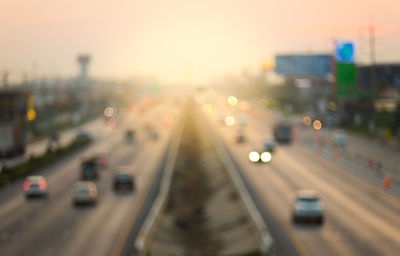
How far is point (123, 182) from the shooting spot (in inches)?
1993

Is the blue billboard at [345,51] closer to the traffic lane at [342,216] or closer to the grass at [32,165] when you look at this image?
the traffic lane at [342,216]

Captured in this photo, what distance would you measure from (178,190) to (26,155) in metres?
32.0

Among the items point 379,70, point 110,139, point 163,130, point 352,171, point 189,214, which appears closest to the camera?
point 189,214

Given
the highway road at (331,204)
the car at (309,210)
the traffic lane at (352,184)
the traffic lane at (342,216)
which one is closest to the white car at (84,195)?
the highway road at (331,204)

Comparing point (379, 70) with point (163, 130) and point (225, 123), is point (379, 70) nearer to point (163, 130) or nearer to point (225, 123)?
point (225, 123)

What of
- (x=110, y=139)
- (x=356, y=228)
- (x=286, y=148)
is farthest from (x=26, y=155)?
Answer: (x=356, y=228)

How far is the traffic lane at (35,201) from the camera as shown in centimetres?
3864

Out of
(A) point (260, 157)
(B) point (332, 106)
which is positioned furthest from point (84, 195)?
(B) point (332, 106)

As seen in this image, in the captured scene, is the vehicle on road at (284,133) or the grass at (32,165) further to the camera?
the vehicle on road at (284,133)

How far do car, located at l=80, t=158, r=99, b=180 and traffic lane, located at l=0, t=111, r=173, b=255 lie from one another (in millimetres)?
Answer: 9337

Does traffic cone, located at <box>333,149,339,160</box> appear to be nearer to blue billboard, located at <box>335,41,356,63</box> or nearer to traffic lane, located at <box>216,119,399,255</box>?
traffic lane, located at <box>216,119,399,255</box>

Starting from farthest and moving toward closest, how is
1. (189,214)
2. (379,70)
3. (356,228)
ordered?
(379,70), (189,214), (356,228)

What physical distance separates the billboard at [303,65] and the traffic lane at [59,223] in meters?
68.1

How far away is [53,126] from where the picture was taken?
136500 mm
